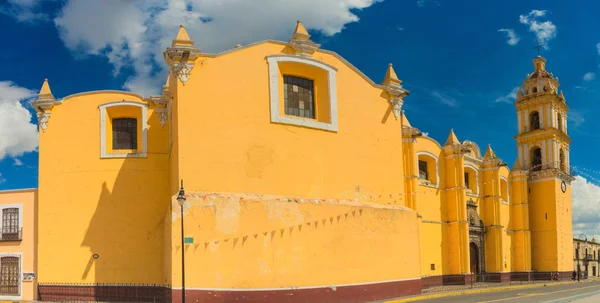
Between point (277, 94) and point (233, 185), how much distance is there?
10.6 feet

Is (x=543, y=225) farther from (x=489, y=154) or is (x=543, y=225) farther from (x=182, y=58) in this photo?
(x=182, y=58)

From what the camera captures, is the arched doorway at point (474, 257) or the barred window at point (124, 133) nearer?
the barred window at point (124, 133)

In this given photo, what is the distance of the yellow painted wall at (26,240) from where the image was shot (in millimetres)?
20500

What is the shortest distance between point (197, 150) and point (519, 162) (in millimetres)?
30342

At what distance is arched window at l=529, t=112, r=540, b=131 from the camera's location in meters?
41.0

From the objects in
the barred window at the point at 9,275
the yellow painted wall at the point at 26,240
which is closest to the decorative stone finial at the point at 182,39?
the yellow painted wall at the point at 26,240

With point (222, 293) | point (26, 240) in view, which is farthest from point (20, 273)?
point (222, 293)

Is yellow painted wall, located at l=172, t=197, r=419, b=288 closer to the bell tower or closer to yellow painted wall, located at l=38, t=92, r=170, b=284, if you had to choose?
yellow painted wall, located at l=38, t=92, r=170, b=284

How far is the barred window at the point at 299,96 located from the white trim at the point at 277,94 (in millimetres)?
564

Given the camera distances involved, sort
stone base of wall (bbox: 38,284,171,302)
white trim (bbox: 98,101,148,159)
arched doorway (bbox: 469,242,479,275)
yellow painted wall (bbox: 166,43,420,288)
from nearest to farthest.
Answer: yellow painted wall (bbox: 166,43,420,288) → stone base of wall (bbox: 38,284,171,302) → white trim (bbox: 98,101,148,159) → arched doorway (bbox: 469,242,479,275)

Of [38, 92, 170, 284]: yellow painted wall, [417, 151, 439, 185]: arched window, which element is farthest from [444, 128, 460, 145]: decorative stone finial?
[38, 92, 170, 284]: yellow painted wall

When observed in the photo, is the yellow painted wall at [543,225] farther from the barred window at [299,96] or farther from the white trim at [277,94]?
the barred window at [299,96]

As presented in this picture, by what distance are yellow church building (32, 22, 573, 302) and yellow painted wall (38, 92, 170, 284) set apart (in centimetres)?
4

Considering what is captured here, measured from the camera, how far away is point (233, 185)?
17.0m
